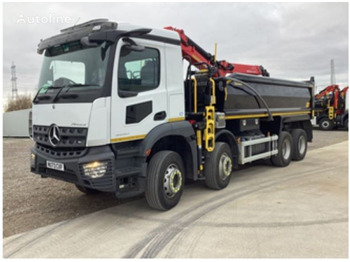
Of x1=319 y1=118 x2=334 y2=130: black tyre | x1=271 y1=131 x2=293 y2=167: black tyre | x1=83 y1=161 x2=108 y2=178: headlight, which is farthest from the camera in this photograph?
x1=319 y1=118 x2=334 y2=130: black tyre

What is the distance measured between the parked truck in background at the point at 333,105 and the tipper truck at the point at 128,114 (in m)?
15.7

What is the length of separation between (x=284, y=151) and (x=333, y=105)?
44.0 feet

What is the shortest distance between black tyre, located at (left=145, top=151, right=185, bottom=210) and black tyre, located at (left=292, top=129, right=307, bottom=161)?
17.2ft

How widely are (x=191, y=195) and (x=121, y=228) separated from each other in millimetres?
1844

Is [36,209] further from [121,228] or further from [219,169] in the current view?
[219,169]

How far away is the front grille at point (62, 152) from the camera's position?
4.21 meters

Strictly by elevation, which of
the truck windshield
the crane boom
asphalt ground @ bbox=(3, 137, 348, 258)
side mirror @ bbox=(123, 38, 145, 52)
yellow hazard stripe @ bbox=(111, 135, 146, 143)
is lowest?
asphalt ground @ bbox=(3, 137, 348, 258)

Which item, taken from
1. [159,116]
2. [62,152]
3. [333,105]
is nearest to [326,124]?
[333,105]

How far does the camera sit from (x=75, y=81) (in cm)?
437

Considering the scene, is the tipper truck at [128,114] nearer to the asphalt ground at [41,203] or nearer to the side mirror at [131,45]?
the side mirror at [131,45]

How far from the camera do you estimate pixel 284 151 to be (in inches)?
338

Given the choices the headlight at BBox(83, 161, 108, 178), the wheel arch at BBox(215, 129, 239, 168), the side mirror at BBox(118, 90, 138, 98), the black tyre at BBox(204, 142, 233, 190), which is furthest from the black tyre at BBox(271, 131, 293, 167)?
the headlight at BBox(83, 161, 108, 178)

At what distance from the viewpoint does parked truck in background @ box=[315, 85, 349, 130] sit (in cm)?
1952

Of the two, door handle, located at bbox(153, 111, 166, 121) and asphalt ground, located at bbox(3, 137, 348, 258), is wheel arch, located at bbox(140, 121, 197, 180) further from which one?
asphalt ground, located at bbox(3, 137, 348, 258)
